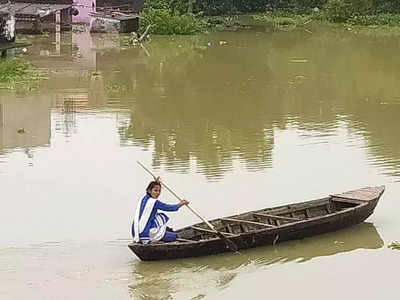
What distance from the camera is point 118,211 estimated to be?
11.5 meters

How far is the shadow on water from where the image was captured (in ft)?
29.6

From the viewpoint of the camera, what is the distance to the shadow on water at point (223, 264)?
9031 mm

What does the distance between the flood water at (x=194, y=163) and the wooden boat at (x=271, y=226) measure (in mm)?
136

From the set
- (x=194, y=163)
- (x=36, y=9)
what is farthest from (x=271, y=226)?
(x=36, y=9)

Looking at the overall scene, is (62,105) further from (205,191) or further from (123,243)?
(123,243)

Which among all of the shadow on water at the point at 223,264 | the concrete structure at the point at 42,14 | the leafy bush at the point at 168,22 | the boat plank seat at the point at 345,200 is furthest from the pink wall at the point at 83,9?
the shadow on water at the point at 223,264

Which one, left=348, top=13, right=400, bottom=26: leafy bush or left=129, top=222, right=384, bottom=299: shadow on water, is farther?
left=348, top=13, right=400, bottom=26: leafy bush

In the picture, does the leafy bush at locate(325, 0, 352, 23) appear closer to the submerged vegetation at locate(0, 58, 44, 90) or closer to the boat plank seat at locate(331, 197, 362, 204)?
the submerged vegetation at locate(0, 58, 44, 90)

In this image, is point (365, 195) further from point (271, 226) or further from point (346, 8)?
point (346, 8)

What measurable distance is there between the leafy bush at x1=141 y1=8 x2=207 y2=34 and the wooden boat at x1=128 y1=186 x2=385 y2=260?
2215 cm

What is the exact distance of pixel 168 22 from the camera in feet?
106

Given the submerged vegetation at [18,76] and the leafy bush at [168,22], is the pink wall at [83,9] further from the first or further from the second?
the submerged vegetation at [18,76]

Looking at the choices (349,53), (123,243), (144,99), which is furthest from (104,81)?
(123,243)

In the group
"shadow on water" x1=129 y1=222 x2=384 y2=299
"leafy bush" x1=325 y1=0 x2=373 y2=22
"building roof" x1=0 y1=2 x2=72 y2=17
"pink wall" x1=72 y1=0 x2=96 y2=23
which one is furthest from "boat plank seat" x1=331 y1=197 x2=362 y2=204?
"leafy bush" x1=325 y1=0 x2=373 y2=22
